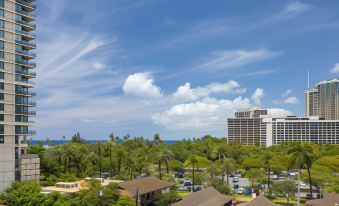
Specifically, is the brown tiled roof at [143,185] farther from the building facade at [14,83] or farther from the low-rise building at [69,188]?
the building facade at [14,83]

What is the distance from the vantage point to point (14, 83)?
309ft

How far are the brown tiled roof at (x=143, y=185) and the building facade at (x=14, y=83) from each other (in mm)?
33841

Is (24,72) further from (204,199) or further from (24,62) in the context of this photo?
(204,199)

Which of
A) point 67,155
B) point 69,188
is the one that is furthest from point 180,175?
point 69,188

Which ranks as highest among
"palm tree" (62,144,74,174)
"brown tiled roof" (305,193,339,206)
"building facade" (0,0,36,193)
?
"building facade" (0,0,36,193)

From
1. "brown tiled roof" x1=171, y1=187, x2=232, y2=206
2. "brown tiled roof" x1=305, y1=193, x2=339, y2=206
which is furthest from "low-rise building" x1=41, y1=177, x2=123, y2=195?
"brown tiled roof" x1=305, y1=193, x2=339, y2=206

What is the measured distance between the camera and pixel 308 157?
8356 cm

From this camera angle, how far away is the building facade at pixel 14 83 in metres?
90.4

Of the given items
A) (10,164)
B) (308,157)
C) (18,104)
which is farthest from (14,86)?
(308,157)

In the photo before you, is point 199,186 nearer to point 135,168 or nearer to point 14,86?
point 135,168

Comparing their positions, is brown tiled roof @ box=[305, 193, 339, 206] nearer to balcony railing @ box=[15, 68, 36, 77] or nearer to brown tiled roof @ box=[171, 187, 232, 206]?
brown tiled roof @ box=[171, 187, 232, 206]

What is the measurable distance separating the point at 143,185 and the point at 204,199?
16759 millimetres

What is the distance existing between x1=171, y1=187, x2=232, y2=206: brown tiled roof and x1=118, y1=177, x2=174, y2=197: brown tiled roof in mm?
11404

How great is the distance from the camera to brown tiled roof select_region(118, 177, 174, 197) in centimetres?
7600
